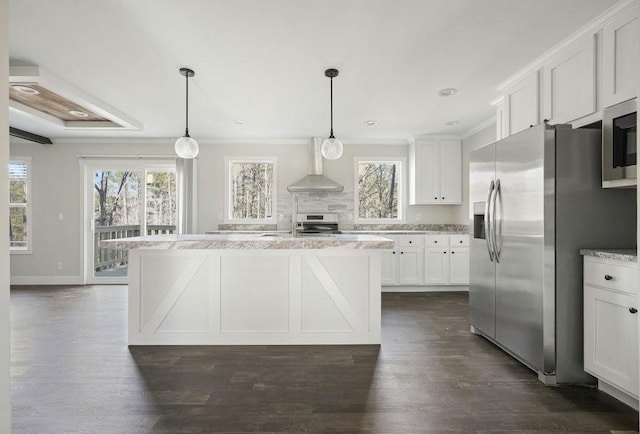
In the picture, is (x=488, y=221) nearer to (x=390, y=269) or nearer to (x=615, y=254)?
(x=615, y=254)

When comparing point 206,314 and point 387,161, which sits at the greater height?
point 387,161

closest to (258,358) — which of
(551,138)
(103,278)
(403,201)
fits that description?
(551,138)

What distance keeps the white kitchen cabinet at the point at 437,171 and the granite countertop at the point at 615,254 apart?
11.2ft

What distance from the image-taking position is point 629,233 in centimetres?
236

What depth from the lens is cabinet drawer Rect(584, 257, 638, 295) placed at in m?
1.97

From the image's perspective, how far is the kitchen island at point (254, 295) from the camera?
9.89ft

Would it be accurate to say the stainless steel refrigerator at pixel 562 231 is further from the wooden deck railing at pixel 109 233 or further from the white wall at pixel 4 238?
the wooden deck railing at pixel 109 233

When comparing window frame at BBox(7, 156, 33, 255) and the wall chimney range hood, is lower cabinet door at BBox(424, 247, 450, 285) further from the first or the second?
window frame at BBox(7, 156, 33, 255)

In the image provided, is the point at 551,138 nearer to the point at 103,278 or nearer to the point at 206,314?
the point at 206,314

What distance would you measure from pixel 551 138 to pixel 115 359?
143 inches

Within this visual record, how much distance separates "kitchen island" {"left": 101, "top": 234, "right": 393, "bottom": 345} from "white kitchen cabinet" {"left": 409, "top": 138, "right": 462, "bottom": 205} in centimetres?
300

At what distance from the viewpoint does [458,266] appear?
5.33m

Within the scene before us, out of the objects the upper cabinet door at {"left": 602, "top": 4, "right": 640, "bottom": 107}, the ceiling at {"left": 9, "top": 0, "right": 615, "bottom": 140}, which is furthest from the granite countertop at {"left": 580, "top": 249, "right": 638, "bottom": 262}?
the ceiling at {"left": 9, "top": 0, "right": 615, "bottom": 140}

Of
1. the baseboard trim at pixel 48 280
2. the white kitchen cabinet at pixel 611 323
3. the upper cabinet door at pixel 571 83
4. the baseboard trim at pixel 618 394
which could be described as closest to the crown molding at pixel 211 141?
the baseboard trim at pixel 48 280
